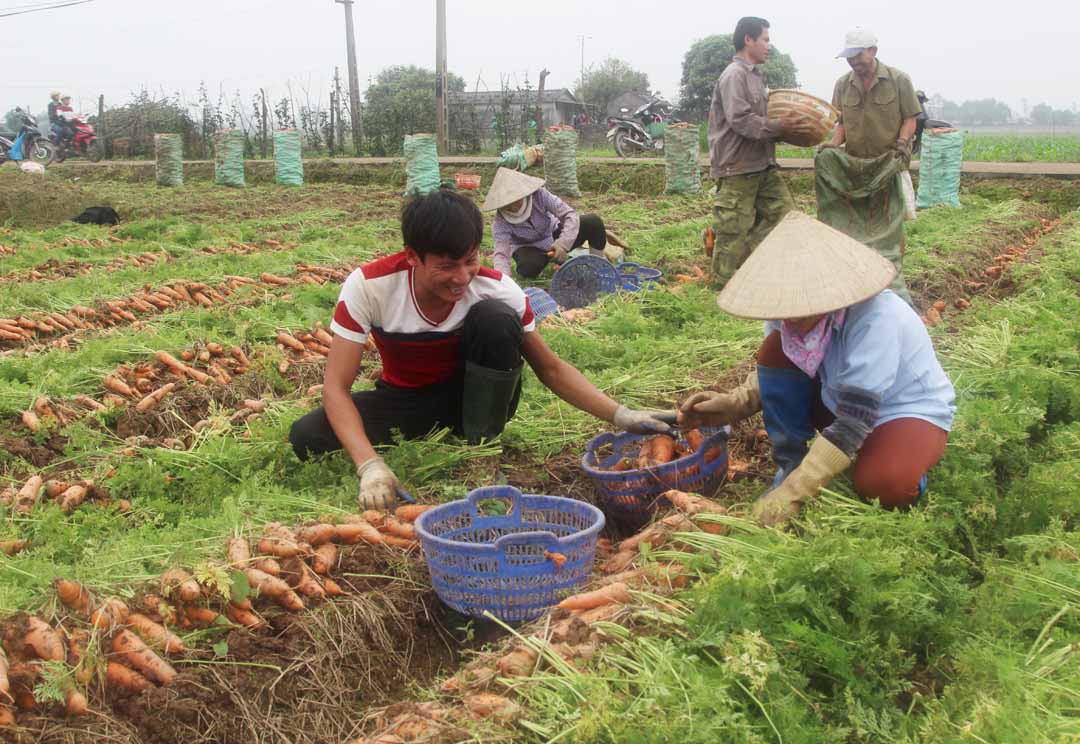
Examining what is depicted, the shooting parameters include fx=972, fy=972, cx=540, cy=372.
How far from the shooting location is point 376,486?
3.29 meters

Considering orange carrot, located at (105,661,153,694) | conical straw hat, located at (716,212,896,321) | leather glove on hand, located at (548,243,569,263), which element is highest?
conical straw hat, located at (716,212,896,321)

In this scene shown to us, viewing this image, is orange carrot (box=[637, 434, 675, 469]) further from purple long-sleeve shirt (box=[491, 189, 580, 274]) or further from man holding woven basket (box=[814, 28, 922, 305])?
man holding woven basket (box=[814, 28, 922, 305])

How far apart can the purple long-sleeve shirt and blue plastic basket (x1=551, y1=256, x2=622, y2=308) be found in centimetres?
26

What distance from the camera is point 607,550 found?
3271mm

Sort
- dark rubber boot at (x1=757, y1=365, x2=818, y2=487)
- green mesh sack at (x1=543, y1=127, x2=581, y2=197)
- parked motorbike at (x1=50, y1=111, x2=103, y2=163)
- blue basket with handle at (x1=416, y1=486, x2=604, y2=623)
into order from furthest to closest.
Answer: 1. parked motorbike at (x1=50, y1=111, x2=103, y2=163)
2. green mesh sack at (x1=543, y1=127, x2=581, y2=197)
3. dark rubber boot at (x1=757, y1=365, x2=818, y2=487)
4. blue basket with handle at (x1=416, y1=486, x2=604, y2=623)

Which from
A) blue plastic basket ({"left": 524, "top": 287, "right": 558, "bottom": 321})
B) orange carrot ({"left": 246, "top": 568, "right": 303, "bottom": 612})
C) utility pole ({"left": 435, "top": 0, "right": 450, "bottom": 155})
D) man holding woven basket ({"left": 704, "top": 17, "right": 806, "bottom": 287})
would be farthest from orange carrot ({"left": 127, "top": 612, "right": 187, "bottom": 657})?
utility pole ({"left": 435, "top": 0, "right": 450, "bottom": 155})

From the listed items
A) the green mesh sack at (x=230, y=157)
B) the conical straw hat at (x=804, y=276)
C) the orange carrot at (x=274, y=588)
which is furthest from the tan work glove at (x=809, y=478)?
the green mesh sack at (x=230, y=157)

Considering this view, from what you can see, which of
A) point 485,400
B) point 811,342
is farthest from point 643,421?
point 811,342

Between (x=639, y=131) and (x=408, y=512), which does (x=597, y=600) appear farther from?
(x=639, y=131)

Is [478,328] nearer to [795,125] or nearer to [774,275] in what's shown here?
[774,275]

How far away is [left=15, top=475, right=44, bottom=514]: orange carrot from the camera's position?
12.3ft

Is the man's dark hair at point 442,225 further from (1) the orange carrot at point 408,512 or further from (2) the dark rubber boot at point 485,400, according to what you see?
(1) the orange carrot at point 408,512

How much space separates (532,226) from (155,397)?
319cm

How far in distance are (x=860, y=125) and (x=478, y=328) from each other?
4570 millimetres
